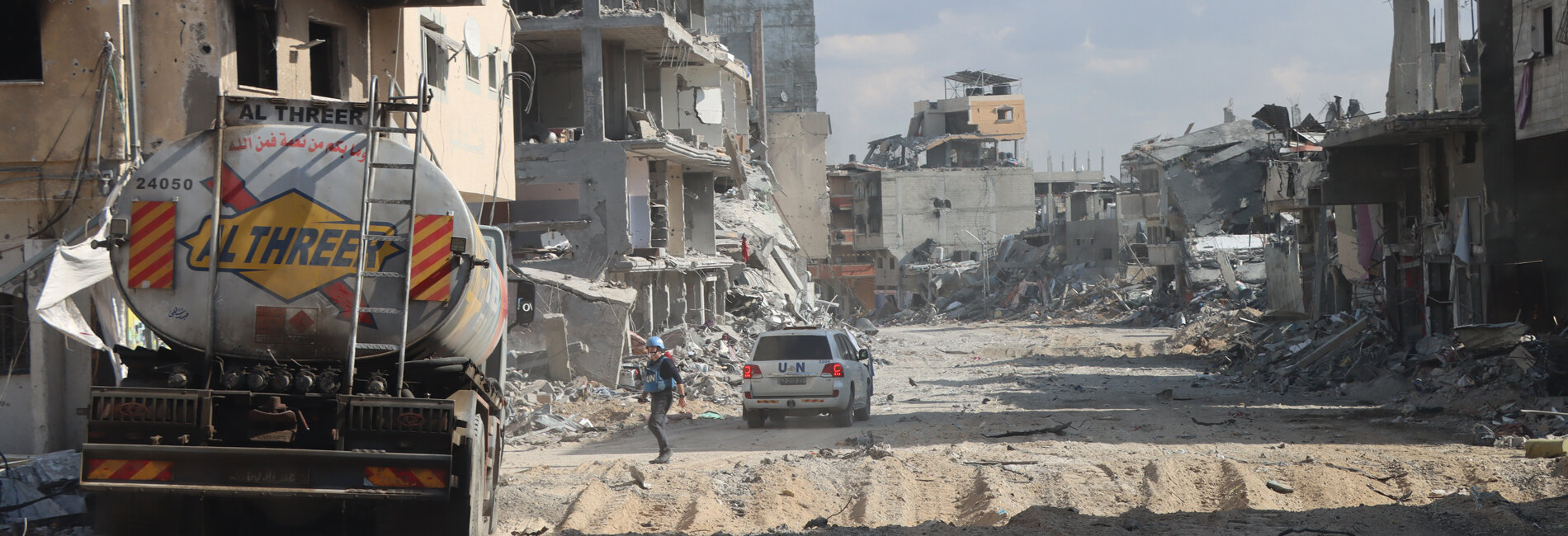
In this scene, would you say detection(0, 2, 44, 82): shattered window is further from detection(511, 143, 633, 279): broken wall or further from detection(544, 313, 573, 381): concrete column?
detection(511, 143, 633, 279): broken wall

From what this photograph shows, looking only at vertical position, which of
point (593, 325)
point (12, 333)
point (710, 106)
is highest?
point (710, 106)

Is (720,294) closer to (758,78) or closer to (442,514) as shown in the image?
(758,78)

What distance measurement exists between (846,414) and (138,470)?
479 inches

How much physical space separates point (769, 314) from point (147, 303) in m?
31.2

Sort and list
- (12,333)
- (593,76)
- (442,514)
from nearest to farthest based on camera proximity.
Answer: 1. (442,514)
2. (12,333)
3. (593,76)

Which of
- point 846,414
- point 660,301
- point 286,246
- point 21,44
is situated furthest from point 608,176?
point 286,246

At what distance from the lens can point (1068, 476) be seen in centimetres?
1231

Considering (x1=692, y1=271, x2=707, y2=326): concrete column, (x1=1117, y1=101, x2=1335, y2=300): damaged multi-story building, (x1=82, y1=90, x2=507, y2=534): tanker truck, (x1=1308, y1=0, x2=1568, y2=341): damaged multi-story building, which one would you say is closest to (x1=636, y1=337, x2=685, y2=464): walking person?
(x1=82, y1=90, x2=507, y2=534): tanker truck

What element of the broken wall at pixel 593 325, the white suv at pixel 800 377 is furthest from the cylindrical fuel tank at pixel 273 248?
the broken wall at pixel 593 325

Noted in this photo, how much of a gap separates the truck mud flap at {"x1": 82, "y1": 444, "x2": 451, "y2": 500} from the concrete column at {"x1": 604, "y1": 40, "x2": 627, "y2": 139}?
24383mm

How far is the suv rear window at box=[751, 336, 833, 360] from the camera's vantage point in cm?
1784

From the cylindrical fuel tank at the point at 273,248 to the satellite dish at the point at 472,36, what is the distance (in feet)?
42.8

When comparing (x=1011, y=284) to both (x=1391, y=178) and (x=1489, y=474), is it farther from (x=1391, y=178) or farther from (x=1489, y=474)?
(x=1489, y=474)

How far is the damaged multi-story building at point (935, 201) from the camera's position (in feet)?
274
